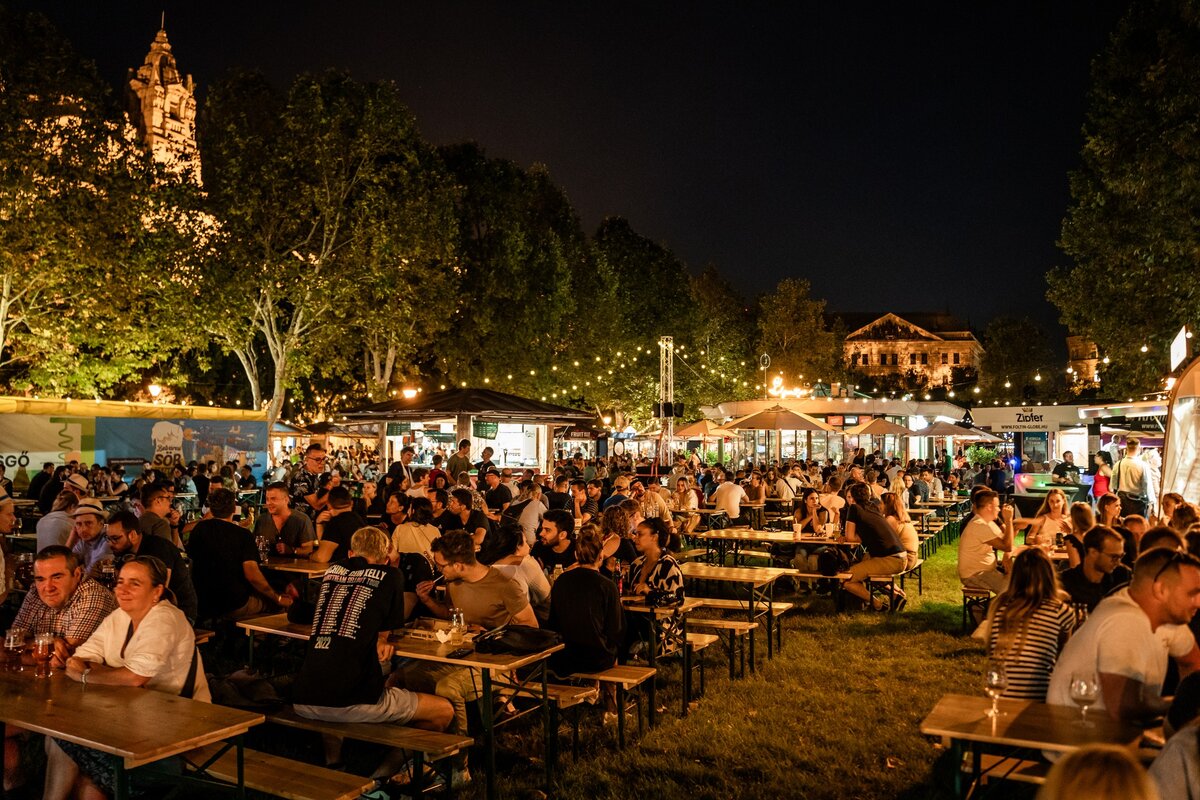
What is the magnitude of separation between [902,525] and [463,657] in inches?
290

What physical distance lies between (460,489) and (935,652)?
17.2ft

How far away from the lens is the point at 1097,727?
350 cm

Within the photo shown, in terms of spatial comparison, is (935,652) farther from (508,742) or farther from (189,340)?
(189,340)

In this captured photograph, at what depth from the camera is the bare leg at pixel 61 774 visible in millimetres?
4273

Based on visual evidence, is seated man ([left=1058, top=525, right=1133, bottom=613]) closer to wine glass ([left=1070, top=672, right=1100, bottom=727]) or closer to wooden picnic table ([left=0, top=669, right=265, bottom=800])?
wine glass ([left=1070, top=672, right=1100, bottom=727])

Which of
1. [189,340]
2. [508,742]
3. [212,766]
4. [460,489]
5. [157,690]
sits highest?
[189,340]

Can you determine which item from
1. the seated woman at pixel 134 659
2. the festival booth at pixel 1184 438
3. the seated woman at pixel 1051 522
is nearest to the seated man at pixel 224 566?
the seated woman at pixel 134 659

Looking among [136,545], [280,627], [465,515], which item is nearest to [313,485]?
[465,515]

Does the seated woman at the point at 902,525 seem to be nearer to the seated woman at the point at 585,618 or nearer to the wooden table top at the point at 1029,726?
the seated woman at the point at 585,618

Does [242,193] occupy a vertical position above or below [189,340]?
above

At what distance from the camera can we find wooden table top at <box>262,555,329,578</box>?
784 centimetres

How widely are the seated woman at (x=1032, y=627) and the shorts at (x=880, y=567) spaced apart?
5.77 m

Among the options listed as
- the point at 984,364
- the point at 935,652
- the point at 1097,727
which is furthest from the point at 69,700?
the point at 984,364

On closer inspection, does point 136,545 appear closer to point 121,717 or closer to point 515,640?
point 121,717
